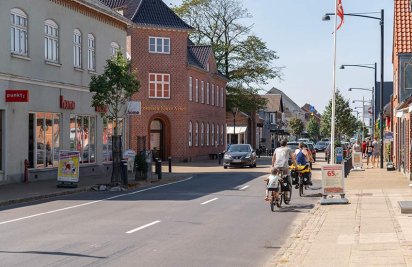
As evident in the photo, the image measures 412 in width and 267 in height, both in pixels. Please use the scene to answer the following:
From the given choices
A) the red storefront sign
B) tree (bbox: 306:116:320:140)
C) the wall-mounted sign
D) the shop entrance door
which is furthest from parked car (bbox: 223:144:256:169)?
tree (bbox: 306:116:320:140)

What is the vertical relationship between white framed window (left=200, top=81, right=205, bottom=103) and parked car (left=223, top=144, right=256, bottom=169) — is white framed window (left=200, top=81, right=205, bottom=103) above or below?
above

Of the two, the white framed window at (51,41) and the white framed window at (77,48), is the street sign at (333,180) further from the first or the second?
the white framed window at (77,48)

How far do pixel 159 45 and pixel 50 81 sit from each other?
79.4ft

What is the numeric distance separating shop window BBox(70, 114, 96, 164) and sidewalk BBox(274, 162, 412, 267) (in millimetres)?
16465

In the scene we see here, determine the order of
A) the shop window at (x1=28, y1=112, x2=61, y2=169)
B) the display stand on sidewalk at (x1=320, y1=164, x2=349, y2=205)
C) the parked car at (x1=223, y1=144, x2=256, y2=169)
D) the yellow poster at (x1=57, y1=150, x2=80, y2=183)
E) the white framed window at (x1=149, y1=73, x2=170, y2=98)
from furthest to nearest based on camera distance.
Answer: the white framed window at (x1=149, y1=73, x2=170, y2=98), the parked car at (x1=223, y1=144, x2=256, y2=169), the shop window at (x1=28, y1=112, x2=61, y2=169), the yellow poster at (x1=57, y1=150, x2=80, y2=183), the display stand on sidewalk at (x1=320, y1=164, x2=349, y2=205)

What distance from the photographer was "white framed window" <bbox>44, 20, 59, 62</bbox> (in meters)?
28.6

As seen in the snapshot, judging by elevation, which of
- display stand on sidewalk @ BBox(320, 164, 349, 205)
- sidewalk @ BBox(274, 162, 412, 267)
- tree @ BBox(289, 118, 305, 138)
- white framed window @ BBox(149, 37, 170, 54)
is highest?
white framed window @ BBox(149, 37, 170, 54)

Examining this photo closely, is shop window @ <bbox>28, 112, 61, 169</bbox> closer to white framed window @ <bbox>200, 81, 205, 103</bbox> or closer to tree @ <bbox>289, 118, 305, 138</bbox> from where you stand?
white framed window @ <bbox>200, 81, 205, 103</bbox>

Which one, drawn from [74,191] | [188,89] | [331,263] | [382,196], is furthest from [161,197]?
[188,89]

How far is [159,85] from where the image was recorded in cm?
5228

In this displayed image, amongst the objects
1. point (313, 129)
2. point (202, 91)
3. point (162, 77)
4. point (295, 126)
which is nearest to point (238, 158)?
point (162, 77)

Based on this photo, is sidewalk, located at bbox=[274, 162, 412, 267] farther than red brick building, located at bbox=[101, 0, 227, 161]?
No

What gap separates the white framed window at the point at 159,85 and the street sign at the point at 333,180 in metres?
34.8

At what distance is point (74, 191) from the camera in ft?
75.7
